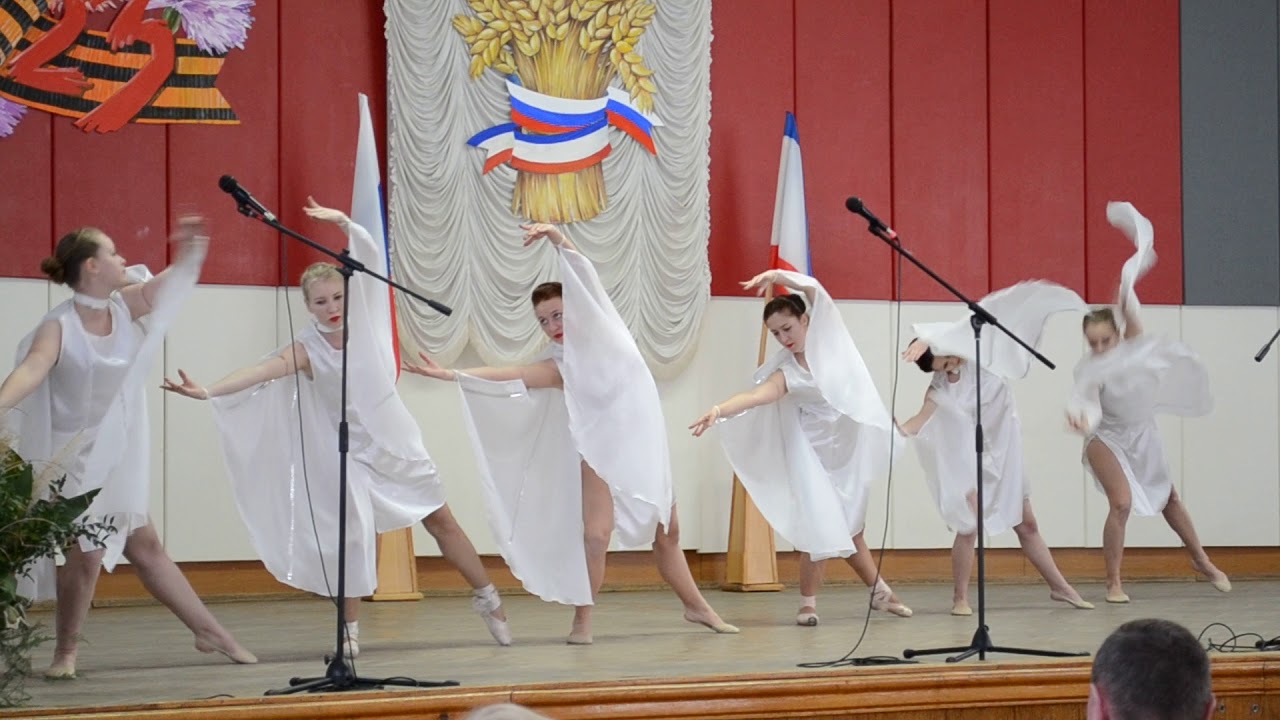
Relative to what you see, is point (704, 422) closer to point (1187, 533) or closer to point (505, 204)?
point (505, 204)

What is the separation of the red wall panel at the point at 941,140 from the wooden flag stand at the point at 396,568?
3.88 m

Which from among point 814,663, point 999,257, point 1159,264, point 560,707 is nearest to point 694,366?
point 999,257

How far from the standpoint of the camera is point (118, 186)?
28.4 feet

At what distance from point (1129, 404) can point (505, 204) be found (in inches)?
153

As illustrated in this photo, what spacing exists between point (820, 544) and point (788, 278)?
4.29 feet

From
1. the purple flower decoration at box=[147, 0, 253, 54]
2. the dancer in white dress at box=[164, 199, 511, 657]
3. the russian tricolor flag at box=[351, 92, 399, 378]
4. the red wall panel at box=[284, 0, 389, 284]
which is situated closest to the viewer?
the dancer in white dress at box=[164, 199, 511, 657]

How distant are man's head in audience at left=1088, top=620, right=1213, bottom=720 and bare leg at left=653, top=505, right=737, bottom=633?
4.35 meters

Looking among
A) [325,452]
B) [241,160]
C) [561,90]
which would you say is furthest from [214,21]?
[325,452]

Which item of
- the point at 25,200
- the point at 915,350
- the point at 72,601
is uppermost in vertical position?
the point at 25,200

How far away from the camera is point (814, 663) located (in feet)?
18.8

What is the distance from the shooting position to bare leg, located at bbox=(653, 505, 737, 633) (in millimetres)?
6879

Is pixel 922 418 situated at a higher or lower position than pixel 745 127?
lower

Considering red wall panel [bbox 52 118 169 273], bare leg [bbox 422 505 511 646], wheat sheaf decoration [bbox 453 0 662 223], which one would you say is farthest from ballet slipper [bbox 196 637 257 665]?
wheat sheaf decoration [bbox 453 0 662 223]

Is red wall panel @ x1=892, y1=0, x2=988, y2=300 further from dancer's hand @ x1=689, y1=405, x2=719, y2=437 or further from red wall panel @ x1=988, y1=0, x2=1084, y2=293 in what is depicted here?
dancer's hand @ x1=689, y1=405, x2=719, y2=437
